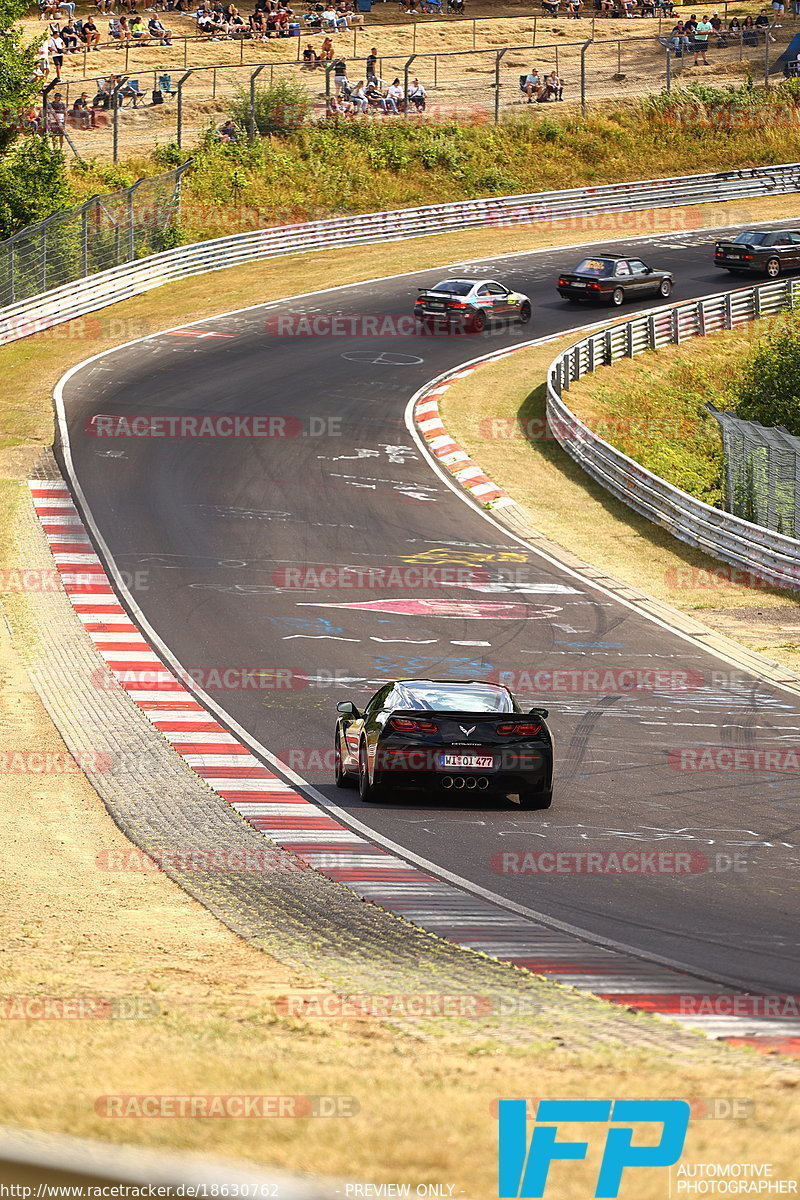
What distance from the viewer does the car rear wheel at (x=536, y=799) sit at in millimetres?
13734

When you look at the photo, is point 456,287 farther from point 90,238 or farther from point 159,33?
point 159,33

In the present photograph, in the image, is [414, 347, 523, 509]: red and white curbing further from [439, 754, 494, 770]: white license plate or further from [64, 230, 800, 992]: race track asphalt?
[439, 754, 494, 770]: white license plate

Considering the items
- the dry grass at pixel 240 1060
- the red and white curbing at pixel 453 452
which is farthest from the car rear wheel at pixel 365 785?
the red and white curbing at pixel 453 452

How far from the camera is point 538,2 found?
83562 millimetres

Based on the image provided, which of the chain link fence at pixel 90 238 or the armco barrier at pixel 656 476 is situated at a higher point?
the chain link fence at pixel 90 238

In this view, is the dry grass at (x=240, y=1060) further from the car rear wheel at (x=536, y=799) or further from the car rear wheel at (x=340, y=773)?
the car rear wheel at (x=536, y=799)

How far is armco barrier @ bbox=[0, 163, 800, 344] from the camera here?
44531 millimetres

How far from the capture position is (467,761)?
44.8ft

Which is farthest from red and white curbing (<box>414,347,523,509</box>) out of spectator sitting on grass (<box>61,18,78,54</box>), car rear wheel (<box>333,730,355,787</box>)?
spectator sitting on grass (<box>61,18,78,54</box>)

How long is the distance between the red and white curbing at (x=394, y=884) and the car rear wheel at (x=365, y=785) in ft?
1.61

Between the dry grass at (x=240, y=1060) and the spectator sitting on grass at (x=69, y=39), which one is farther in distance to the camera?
the spectator sitting on grass at (x=69, y=39)

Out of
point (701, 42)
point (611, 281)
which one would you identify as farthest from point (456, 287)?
point (701, 42)

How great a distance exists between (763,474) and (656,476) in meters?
3.39

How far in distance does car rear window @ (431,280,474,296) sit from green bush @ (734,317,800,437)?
8.61 meters
